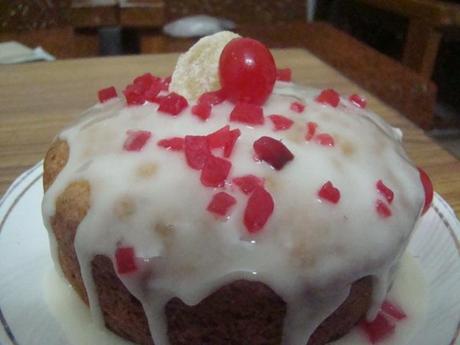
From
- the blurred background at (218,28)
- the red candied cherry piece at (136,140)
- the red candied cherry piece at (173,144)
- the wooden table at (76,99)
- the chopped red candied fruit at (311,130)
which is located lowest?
the blurred background at (218,28)

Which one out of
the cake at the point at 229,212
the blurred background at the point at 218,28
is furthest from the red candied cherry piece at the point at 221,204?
→ the blurred background at the point at 218,28

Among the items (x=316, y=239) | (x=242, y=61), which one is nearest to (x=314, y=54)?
(x=242, y=61)

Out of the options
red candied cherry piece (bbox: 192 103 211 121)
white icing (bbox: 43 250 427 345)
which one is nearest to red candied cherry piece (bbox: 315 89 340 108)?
red candied cherry piece (bbox: 192 103 211 121)

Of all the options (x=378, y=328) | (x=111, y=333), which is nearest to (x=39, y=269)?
(x=111, y=333)

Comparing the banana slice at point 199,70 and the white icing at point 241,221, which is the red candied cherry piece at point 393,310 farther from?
the banana slice at point 199,70

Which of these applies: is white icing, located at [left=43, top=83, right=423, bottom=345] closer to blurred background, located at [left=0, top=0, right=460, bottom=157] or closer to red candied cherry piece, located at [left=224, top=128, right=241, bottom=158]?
red candied cherry piece, located at [left=224, top=128, right=241, bottom=158]

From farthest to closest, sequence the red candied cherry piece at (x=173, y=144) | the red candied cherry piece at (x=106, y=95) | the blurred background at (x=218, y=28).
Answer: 1. the blurred background at (x=218, y=28)
2. the red candied cherry piece at (x=106, y=95)
3. the red candied cherry piece at (x=173, y=144)

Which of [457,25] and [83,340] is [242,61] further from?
[457,25]
